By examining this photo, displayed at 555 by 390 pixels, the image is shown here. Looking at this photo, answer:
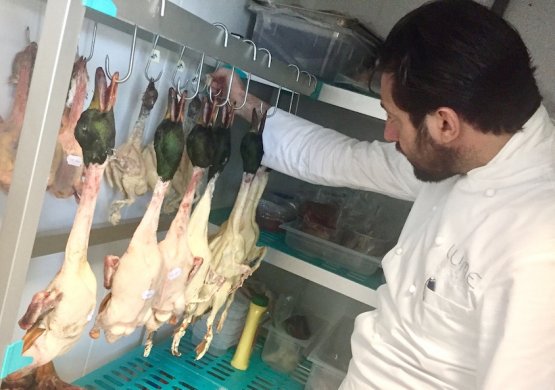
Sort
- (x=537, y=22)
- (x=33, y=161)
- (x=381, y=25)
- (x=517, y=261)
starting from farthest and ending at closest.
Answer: (x=381, y=25), (x=537, y=22), (x=517, y=261), (x=33, y=161)

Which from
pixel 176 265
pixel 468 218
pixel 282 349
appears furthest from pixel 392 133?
pixel 282 349

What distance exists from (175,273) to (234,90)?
367mm

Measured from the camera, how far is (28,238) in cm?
50

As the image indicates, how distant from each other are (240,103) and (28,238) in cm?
54

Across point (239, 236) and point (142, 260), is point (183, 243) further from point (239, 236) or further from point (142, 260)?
point (239, 236)

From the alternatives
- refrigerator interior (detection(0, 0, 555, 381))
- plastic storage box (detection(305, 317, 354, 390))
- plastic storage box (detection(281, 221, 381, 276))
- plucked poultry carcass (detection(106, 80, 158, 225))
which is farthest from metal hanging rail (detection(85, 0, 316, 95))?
plastic storage box (detection(305, 317, 354, 390))

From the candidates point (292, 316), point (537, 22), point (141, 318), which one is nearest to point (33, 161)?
point (141, 318)

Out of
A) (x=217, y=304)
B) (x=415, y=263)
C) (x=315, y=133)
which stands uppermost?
(x=315, y=133)

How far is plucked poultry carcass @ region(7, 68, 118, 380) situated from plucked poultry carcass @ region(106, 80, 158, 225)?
187 mm

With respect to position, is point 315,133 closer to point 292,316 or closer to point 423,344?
point 423,344

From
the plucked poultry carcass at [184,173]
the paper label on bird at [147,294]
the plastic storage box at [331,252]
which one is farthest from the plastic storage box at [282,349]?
the paper label on bird at [147,294]

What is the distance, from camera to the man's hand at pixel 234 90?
2.95ft

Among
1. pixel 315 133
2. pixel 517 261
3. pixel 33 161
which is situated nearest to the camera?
pixel 33 161

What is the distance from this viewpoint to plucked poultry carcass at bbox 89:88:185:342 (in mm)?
708
